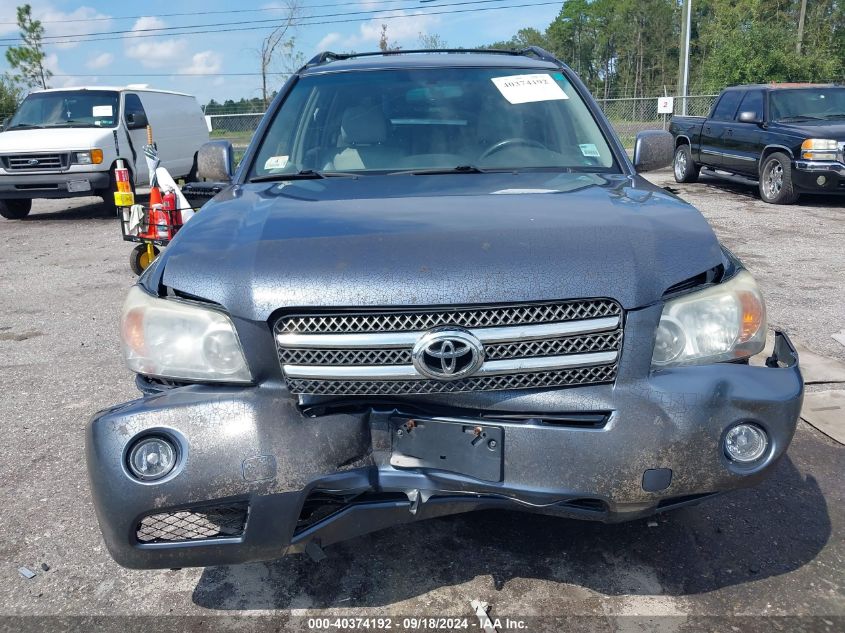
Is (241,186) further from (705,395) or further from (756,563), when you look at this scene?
(756,563)

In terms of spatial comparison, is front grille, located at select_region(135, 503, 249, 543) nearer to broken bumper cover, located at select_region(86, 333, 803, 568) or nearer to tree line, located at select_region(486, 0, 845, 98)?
broken bumper cover, located at select_region(86, 333, 803, 568)

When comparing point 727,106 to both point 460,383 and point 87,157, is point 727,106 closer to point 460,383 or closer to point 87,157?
point 87,157

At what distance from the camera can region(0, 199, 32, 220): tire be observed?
1290 centimetres

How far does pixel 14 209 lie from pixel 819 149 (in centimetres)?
1251

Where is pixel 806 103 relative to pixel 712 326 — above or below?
above

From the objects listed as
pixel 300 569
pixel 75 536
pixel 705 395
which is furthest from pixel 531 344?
pixel 75 536

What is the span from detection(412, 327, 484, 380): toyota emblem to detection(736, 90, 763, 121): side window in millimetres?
11416

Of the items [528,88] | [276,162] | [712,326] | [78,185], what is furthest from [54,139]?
[712,326]

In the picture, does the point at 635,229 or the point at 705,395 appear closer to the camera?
the point at 705,395

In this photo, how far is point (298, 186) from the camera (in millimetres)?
2975

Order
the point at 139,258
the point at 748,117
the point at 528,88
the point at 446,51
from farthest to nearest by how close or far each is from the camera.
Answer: the point at 748,117 → the point at 139,258 → the point at 446,51 → the point at 528,88

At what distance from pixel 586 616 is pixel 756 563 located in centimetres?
69

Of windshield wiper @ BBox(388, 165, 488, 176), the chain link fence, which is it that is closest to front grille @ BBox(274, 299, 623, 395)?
windshield wiper @ BBox(388, 165, 488, 176)

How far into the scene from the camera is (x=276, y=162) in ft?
11.0
